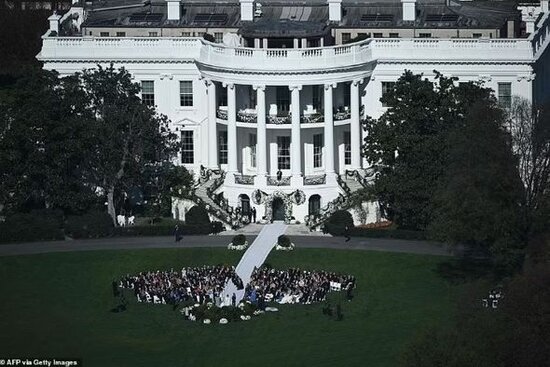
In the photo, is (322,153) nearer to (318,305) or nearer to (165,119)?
(165,119)

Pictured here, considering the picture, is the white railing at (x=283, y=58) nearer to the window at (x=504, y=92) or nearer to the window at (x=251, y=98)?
the window at (x=251, y=98)

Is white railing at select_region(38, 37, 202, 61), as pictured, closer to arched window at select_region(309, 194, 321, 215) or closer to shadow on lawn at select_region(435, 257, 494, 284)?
arched window at select_region(309, 194, 321, 215)

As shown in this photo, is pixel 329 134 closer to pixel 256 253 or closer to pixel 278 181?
pixel 278 181

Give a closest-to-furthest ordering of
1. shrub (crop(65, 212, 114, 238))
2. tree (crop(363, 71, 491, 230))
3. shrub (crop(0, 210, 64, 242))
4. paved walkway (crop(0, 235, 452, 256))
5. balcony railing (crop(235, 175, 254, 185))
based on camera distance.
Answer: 1. tree (crop(363, 71, 491, 230))
2. paved walkway (crop(0, 235, 452, 256))
3. shrub (crop(0, 210, 64, 242))
4. shrub (crop(65, 212, 114, 238))
5. balcony railing (crop(235, 175, 254, 185))

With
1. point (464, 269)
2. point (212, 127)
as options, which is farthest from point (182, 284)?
point (212, 127)

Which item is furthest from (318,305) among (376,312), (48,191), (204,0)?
(204,0)

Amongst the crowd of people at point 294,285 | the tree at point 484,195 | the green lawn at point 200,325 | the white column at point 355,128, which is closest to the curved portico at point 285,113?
the white column at point 355,128

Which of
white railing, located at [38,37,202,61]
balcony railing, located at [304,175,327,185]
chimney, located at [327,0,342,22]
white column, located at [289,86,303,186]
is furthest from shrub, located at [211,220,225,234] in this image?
chimney, located at [327,0,342,22]
